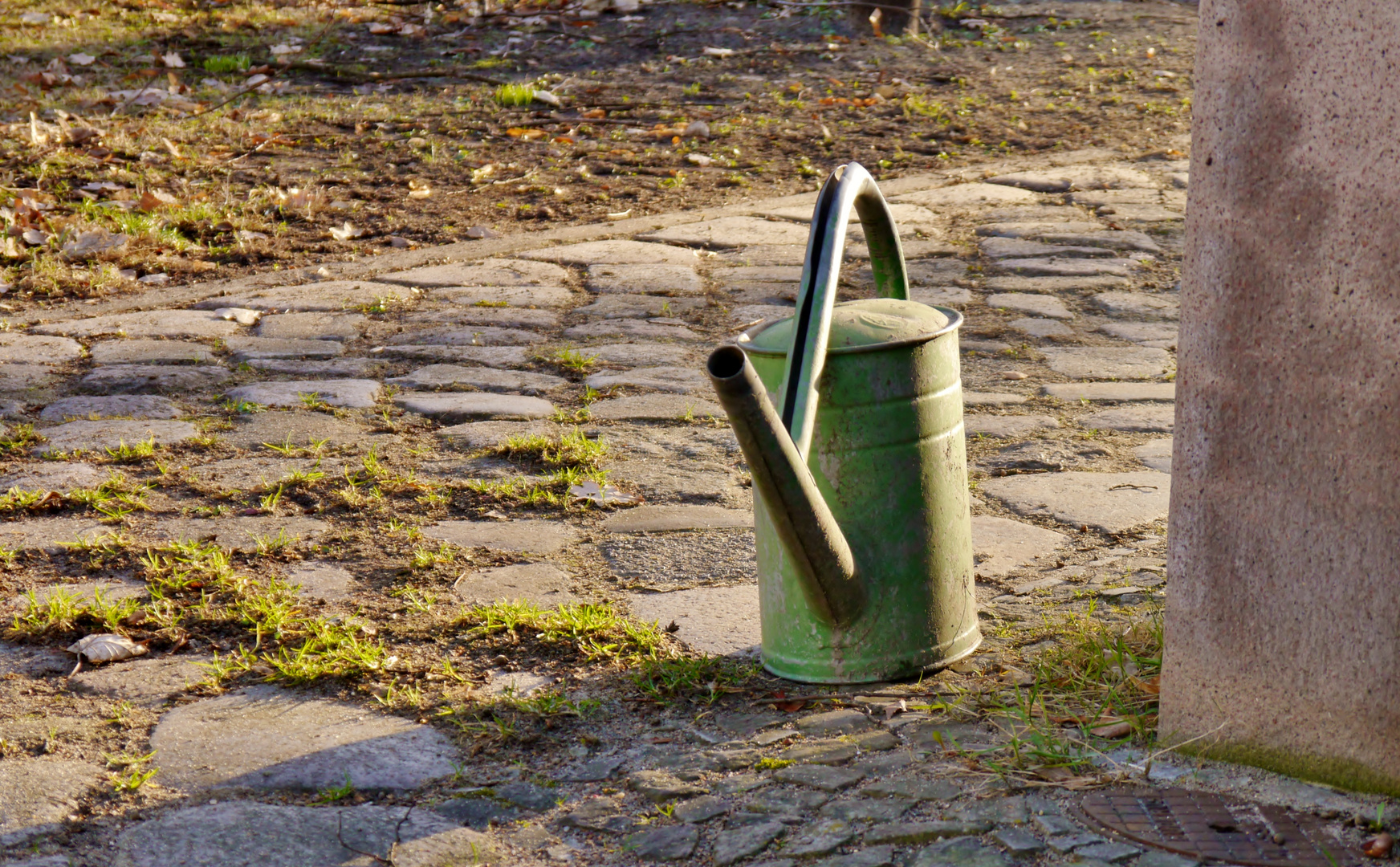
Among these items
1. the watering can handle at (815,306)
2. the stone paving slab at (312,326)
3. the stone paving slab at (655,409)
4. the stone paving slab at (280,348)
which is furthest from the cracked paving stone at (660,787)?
the stone paving slab at (312,326)

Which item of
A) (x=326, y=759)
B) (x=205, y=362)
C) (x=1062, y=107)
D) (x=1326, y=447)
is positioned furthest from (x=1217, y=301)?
(x=1062, y=107)

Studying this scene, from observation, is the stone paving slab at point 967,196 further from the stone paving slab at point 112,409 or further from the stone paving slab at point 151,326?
the stone paving slab at point 112,409

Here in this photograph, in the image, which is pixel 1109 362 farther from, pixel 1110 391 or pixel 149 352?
pixel 149 352

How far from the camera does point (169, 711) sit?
206 centimetres

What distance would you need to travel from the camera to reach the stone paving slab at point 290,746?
188 centimetres

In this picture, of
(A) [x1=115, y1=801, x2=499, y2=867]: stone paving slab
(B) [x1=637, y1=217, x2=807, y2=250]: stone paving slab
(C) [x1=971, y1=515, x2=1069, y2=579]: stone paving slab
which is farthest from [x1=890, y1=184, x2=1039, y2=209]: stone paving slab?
(A) [x1=115, y1=801, x2=499, y2=867]: stone paving slab

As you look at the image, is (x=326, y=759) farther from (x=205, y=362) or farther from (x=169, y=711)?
(x=205, y=362)

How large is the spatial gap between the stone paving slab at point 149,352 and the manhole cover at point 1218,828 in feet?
9.25

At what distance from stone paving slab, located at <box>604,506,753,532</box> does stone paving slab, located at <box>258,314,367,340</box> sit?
147 centimetres

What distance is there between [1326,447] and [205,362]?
116 inches

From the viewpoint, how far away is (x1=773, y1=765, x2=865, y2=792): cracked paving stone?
1.84m

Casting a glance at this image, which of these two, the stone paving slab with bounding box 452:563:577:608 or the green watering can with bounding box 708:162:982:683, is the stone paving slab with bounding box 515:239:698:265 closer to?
the stone paving slab with bounding box 452:563:577:608

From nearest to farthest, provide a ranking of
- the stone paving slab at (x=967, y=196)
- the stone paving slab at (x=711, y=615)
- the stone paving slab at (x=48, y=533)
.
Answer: the stone paving slab at (x=711, y=615) → the stone paving slab at (x=48, y=533) → the stone paving slab at (x=967, y=196)

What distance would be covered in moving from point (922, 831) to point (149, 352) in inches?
111
